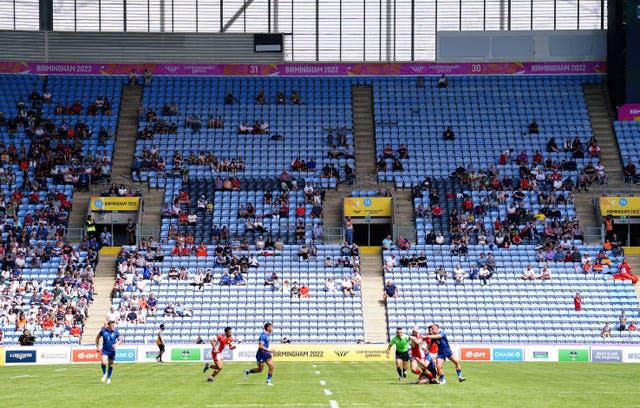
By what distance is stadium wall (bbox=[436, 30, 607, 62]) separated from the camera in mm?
Answer: 80312

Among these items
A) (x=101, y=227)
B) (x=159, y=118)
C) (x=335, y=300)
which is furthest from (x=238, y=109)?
(x=335, y=300)

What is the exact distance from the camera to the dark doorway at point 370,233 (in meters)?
70.9

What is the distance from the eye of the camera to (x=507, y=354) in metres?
55.6

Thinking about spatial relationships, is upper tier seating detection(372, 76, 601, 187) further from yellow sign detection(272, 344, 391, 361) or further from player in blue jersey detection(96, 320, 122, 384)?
player in blue jersey detection(96, 320, 122, 384)

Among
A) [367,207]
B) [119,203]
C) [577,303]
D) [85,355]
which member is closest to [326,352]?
[85,355]

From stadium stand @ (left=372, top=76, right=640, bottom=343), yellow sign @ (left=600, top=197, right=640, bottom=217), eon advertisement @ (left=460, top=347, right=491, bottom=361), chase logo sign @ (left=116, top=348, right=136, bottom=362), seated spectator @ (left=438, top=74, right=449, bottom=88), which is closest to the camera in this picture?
chase logo sign @ (left=116, top=348, right=136, bottom=362)

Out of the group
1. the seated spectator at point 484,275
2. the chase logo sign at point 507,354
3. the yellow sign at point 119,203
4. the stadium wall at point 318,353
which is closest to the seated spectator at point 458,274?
the seated spectator at point 484,275

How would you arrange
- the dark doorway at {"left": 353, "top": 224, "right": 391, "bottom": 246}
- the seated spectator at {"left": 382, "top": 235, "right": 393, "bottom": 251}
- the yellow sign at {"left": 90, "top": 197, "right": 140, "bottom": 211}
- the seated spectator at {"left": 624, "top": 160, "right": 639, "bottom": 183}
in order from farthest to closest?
the seated spectator at {"left": 624, "top": 160, "right": 639, "bottom": 183}
the dark doorway at {"left": 353, "top": 224, "right": 391, "bottom": 246}
the yellow sign at {"left": 90, "top": 197, "right": 140, "bottom": 211}
the seated spectator at {"left": 382, "top": 235, "right": 393, "bottom": 251}

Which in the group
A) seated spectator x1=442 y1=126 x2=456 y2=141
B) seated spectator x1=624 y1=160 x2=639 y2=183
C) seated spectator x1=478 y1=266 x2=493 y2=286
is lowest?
seated spectator x1=478 y1=266 x2=493 y2=286

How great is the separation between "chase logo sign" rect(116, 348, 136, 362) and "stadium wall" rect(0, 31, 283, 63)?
29.8 m

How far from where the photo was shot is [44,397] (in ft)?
101

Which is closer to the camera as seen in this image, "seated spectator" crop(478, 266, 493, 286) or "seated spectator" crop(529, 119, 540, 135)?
"seated spectator" crop(478, 266, 493, 286)

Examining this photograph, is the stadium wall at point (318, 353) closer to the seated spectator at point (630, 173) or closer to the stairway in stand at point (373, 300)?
the stairway in stand at point (373, 300)

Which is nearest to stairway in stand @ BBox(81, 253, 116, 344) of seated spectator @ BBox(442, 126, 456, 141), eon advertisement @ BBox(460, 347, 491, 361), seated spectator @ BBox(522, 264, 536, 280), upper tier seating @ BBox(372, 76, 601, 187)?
upper tier seating @ BBox(372, 76, 601, 187)
